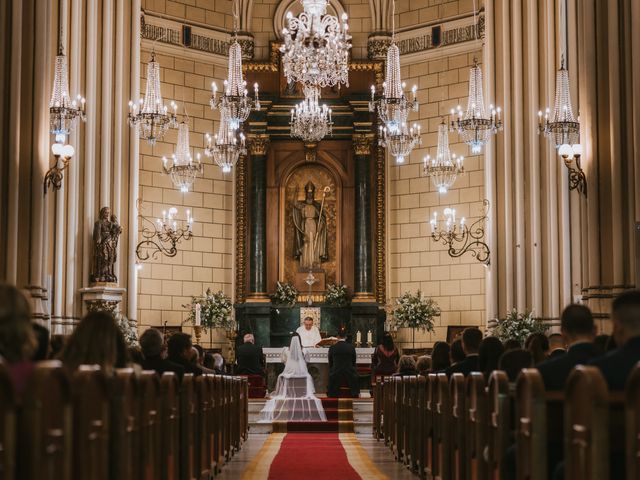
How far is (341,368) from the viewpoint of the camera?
21.5 m

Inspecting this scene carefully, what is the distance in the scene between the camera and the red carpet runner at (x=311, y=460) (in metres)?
10.6

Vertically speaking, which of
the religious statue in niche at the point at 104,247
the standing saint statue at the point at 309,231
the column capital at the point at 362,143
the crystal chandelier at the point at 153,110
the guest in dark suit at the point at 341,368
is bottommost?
the guest in dark suit at the point at 341,368

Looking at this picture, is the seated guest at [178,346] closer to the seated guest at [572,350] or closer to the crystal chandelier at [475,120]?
the seated guest at [572,350]

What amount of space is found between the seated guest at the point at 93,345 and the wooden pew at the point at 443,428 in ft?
11.2

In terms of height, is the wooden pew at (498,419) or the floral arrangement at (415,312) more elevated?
the floral arrangement at (415,312)

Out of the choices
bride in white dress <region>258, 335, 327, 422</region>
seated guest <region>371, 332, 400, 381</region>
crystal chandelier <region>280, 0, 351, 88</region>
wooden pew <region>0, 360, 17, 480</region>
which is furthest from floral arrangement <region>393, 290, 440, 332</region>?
wooden pew <region>0, 360, 17, 480</region>

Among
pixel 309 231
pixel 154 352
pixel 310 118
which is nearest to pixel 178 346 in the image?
pixel 154 352

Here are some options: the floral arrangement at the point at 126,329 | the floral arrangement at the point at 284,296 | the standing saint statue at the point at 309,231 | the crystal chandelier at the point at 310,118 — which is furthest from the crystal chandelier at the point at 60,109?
the standing saint statue at the point at 309,231

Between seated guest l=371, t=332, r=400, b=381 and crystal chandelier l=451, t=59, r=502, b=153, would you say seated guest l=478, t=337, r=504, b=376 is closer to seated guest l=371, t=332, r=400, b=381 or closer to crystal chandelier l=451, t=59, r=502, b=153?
crystal chandelier l=451, t=59, r=502, b=153

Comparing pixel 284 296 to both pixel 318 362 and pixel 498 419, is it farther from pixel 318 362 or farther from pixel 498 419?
pixel 498 419

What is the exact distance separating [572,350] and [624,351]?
1.28 meters

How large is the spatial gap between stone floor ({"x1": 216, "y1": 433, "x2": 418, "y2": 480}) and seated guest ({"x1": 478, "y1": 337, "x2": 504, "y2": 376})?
202cm

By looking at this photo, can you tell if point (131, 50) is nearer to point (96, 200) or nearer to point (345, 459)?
point (96, 200)

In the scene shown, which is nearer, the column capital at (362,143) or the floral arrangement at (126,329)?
the floral arrangement at (126,329)
